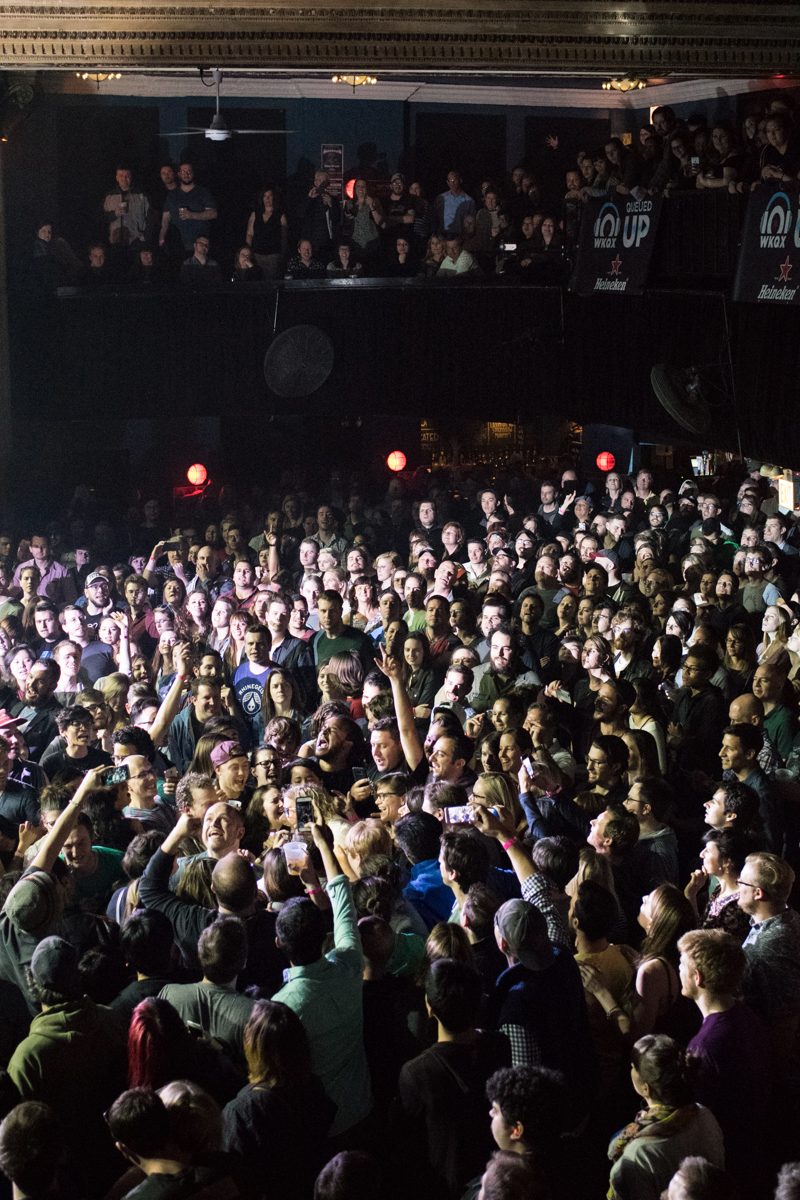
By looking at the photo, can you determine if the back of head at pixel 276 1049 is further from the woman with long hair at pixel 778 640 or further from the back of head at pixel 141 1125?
the woman with long hair at pixel 778 640

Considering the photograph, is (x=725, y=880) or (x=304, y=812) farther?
(x=304, y=812)

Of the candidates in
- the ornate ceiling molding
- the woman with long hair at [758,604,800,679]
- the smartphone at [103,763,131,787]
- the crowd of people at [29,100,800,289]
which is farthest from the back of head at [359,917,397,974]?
the crowd of people at [29,100,800,289]

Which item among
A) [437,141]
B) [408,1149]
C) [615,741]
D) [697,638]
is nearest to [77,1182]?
[408,1149]

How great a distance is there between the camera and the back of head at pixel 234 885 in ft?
13.3

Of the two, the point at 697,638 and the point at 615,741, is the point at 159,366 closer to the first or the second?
the point at 697,638

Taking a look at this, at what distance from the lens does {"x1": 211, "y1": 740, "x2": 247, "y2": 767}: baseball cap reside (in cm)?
541

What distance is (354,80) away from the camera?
16516mm

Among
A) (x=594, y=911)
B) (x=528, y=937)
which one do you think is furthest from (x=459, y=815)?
(x=528, y=937)

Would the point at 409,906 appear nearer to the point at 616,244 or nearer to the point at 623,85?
the point at 616,244

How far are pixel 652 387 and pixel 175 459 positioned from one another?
8.55 meters

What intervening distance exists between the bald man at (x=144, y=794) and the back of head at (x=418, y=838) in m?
1.29

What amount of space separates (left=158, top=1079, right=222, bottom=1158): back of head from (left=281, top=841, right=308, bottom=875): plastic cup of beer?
42.9 inches

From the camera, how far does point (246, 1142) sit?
10.5 ft

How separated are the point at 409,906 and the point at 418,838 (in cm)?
34
